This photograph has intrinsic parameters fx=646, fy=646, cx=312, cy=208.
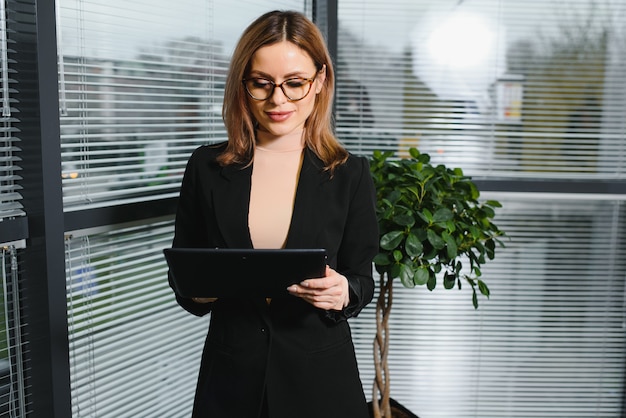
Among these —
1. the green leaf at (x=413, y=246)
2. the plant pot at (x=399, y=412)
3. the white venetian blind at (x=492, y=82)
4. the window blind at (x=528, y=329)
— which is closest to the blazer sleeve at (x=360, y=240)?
the green leaf at (x=413, y=246)

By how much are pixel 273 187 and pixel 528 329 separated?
1669 millimetres

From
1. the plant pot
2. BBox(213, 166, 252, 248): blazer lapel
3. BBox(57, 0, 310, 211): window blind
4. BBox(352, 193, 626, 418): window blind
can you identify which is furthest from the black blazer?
BBox(352, 193, 626, 418): window blind

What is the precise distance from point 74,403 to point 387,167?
3.83 ft

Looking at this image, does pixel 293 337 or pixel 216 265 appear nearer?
pixel 216 265

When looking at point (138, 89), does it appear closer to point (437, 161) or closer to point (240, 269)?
point (240, 269)

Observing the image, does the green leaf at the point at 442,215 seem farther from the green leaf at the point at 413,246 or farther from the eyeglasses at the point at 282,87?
the eyeglasses at the point at 282,87

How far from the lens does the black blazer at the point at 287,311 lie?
1.42 metres

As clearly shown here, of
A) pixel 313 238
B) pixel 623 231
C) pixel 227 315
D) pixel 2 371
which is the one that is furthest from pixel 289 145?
pixel 623 231

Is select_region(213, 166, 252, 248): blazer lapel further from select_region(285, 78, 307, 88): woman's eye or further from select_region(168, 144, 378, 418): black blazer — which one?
select_region(285, 78, 307, 88): woman's eye

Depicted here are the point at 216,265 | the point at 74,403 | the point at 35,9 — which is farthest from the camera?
the point at 74,403

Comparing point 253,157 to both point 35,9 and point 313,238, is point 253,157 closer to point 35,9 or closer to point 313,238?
point 313,238

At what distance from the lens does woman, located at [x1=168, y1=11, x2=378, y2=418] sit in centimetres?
142

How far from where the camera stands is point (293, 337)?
144 centimetres

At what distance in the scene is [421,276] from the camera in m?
1.92
